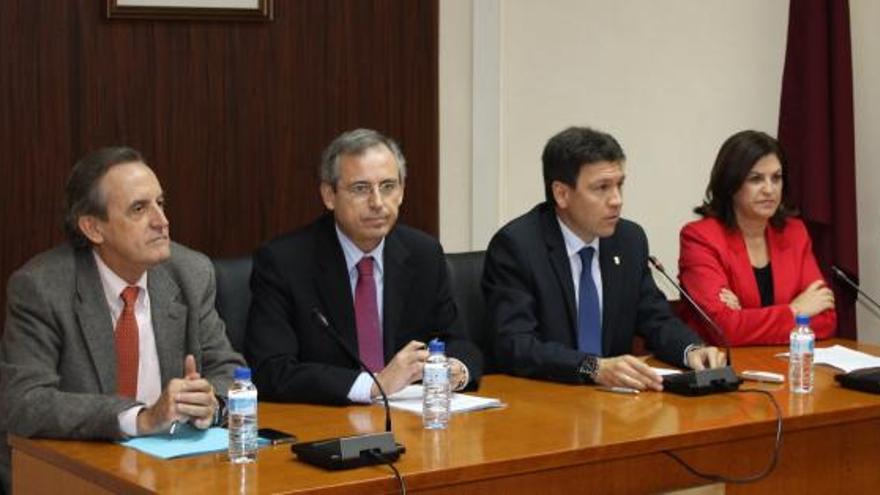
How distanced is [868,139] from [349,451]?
11.5 ft

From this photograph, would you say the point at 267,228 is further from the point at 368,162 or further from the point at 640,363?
the point at 640,363

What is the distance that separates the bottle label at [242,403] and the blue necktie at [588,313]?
1.53 metres

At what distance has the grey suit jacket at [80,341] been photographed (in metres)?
3.28

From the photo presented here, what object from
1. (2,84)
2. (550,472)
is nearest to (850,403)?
(550,472)

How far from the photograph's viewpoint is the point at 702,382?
3867 millimetres

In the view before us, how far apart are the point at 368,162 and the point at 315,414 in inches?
29.6

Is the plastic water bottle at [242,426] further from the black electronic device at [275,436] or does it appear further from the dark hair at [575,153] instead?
the dark hair at [575,153]

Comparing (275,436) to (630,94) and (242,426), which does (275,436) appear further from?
(630,94)

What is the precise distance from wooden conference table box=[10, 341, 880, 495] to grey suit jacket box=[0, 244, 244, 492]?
0.07 metres

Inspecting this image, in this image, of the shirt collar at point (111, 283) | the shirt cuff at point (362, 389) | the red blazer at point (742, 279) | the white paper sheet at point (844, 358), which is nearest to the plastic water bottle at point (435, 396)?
the shirt cuff at point (362, 389)

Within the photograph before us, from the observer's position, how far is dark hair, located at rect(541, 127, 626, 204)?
14.5 feet

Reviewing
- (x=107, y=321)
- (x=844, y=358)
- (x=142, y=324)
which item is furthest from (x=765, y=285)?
(x=107, y=321)

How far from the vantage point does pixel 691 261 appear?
15.8 feet

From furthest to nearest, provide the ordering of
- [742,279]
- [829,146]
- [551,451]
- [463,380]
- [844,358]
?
[829,146] → [742,279] → [844,358] → [463,380] → [551,451]
